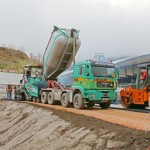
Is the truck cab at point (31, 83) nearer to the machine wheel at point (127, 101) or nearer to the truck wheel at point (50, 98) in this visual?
the truck wheel at point (50, 98)

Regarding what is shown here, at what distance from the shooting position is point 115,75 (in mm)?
18109

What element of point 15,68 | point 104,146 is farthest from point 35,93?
point 15,68

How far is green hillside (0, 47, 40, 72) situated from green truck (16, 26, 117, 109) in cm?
4130

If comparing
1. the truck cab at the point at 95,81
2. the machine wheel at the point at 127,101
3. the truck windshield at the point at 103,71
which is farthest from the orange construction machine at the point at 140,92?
the truck windshield at the point at 103,71

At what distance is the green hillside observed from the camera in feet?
222

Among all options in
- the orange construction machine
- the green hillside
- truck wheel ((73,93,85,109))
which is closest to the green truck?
truck wheel ((73,93,85,109))

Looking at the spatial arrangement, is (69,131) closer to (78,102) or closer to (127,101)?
(78,102)

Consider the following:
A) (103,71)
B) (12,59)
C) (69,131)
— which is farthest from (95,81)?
(12,59)

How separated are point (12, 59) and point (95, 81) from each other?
60284 millimetres

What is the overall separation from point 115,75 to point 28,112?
5522 millimetres

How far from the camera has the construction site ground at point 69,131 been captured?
8727mm

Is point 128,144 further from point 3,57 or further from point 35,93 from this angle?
point 3,57

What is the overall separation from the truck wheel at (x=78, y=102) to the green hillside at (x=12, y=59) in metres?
48.6

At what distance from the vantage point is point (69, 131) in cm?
1160
